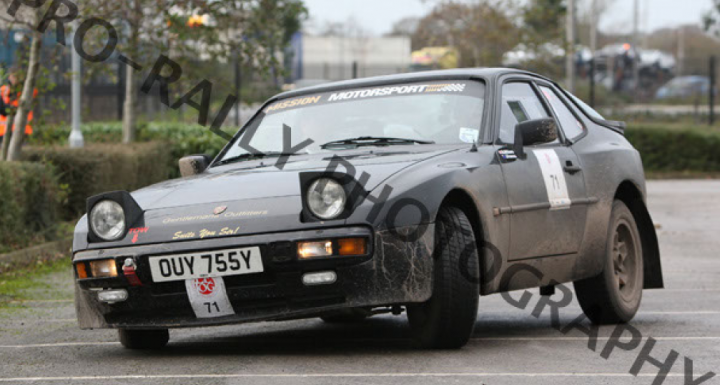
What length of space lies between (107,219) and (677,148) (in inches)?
975

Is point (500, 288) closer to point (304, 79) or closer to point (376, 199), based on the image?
point (376, 199)

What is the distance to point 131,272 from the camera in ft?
19.0

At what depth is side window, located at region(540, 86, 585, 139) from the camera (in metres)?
7.54

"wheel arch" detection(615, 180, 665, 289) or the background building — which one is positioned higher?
the background building

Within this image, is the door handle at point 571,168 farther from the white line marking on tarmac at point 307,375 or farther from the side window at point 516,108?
the white line marking on tarmac at point 307,375

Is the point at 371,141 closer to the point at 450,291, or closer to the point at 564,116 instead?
the point at 450,291

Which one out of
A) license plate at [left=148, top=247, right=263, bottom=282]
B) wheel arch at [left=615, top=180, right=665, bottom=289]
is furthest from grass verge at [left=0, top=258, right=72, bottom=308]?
wheel arch at [left=615, top=180, right=665, bottom=289]

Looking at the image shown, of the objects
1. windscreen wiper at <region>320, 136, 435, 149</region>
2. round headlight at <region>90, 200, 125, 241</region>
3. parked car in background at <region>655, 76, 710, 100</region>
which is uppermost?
parked car in background at <region>655, 76, 710, 100</region>

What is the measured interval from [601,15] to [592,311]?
72795 millimetres

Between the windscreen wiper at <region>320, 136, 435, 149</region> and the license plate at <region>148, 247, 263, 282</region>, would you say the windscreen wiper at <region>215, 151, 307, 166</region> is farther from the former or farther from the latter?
the license plate at <region>148, 247, 263, 282</region>

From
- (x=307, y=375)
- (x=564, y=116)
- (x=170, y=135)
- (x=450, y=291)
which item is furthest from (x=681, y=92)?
(x=307, y=375)

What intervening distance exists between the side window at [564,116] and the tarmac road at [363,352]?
44.8 inches

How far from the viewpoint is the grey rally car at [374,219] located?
556 cm

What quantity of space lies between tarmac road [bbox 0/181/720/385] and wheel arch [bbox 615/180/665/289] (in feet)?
0.75
